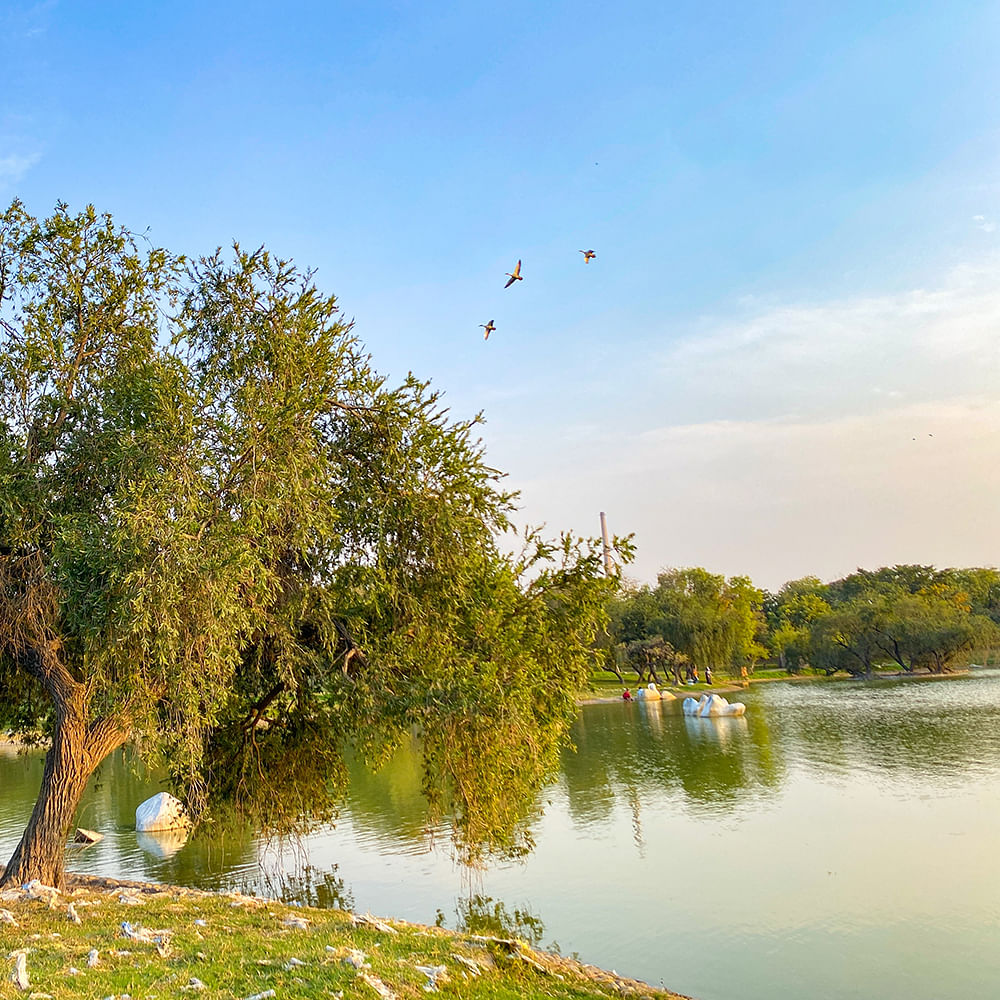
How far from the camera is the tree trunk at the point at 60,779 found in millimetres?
13125

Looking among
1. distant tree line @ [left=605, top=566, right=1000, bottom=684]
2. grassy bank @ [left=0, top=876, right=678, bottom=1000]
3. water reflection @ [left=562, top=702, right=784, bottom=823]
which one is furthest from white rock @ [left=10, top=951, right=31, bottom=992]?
distant tree line @ [left=605, top=566, right=1000, bottom=684]

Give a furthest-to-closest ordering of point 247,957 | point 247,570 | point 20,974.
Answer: point 247,570, point 247,957, point 20,974

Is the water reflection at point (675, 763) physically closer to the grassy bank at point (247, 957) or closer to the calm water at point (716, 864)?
the calm water at point (716, 864)

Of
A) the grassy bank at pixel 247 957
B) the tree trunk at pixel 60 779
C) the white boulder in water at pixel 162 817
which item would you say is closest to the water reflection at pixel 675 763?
the grassy bank at pixel 247 957

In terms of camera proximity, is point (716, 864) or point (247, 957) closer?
point (247, 957)

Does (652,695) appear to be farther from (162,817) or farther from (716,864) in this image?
(716,864)

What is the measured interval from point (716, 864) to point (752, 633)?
6891cm

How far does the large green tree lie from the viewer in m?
12.1

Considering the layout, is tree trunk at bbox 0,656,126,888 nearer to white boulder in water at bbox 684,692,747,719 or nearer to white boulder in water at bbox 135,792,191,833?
white boulder in water at bbox 135,792,191,833

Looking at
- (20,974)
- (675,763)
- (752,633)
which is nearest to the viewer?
(20,974)

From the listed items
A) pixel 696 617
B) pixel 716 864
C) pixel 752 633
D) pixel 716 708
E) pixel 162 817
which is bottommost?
pixel 716 708

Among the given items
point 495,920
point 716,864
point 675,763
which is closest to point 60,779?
point 495,920

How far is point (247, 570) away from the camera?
12367 mm

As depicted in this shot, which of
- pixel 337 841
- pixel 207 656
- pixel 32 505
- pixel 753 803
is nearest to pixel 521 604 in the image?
pixel 207 656
